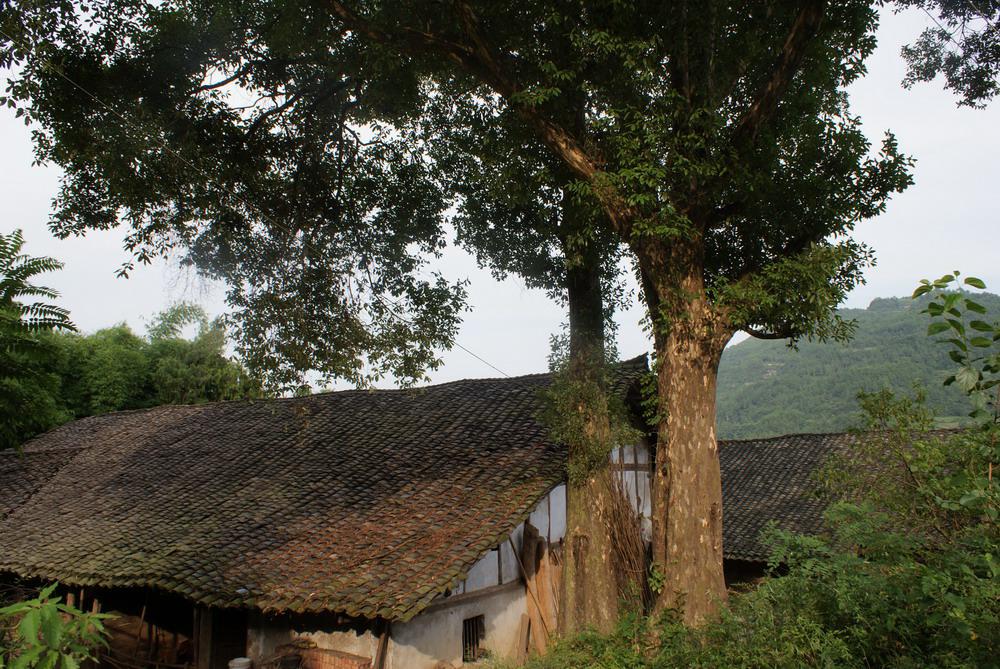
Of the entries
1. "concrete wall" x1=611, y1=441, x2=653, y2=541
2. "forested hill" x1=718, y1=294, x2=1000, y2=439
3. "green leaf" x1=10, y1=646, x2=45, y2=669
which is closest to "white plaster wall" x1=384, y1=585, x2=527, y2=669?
"concrete wall" x1=611, y1=441, x2=653, y2=541

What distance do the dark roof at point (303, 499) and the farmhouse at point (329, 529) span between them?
0.04 meters

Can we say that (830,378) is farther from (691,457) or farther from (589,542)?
(691,457)

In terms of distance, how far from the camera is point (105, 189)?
11.3m

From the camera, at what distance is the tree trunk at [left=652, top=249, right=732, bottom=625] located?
336 inches

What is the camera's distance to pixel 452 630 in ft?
33.5

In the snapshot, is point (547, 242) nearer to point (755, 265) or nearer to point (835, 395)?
point (755, 265)

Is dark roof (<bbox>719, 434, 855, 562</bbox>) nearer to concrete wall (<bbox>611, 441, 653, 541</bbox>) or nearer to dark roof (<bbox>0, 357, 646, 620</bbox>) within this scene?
concrete wall (<bbox>611, 441, 653, 541</bbox>)

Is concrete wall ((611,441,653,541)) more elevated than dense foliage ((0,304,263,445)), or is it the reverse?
dense foliage ((0,304,263,445))

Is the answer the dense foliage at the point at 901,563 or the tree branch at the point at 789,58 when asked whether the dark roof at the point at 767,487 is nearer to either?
the tree branch at the point at 789,58

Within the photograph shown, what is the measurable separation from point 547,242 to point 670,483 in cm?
697

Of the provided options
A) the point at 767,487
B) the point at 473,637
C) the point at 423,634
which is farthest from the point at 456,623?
the point at 767,487

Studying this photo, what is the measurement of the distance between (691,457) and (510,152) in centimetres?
547

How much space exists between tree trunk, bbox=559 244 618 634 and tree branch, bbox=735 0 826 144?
3355 mm

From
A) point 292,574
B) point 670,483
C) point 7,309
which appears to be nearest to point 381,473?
point 292,574
